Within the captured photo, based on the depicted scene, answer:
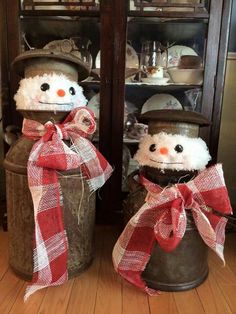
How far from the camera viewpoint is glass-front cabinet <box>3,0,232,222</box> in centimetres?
138

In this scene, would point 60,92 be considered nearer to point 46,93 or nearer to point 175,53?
point 46,93

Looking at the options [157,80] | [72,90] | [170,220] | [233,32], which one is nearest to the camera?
[170,220]

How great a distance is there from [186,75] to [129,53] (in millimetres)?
295

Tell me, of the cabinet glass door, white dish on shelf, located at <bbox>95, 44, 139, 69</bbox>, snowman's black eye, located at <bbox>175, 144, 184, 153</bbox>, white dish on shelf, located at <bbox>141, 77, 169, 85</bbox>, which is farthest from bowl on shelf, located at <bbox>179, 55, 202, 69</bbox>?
snowman's black eye, located at <bbox>175, 144, 184, 153</bbox>

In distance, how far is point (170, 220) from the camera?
102 cm

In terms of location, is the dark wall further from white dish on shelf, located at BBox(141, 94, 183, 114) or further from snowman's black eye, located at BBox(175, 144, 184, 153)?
snowman's black eye, located at BBox(175, 144, 184, 153)

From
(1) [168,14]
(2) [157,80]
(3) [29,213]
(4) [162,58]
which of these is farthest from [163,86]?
(3) [29,213]

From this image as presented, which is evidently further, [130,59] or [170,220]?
[130,59]

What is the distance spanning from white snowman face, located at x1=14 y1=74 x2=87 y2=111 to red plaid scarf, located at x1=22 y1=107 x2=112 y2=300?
2.2 inches

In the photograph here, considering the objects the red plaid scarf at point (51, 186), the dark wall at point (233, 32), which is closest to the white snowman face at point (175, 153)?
the red plaid scarf at point (51, 186)

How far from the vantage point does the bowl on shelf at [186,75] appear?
1452 millimetres

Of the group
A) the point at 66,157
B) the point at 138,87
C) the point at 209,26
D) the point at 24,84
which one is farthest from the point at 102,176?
the point at 209,26

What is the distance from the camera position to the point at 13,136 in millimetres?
1350

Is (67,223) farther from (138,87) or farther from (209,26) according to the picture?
(209,26)
